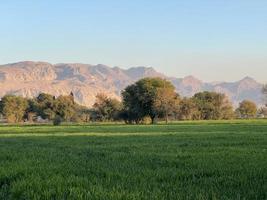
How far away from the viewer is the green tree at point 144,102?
130m

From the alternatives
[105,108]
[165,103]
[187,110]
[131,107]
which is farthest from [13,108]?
[165,103]

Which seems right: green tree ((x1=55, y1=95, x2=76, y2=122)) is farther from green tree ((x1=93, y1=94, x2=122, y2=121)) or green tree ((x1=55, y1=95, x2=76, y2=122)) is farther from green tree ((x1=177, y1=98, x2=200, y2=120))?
green tree ((x1=177, y1=98, x2=200, y2=120))

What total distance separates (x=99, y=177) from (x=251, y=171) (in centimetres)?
391

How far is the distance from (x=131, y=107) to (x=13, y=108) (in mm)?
75567

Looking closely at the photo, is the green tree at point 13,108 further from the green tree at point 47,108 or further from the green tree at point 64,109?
the green tree at point 64,109

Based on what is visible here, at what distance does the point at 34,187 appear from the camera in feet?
33.4

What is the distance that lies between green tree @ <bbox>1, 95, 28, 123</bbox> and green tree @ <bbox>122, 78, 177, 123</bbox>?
7028 cm

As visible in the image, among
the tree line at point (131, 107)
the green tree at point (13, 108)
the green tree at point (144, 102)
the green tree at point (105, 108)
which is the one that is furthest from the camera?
the green tree at point (13, 108)

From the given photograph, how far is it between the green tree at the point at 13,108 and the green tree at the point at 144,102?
70275 millimetres

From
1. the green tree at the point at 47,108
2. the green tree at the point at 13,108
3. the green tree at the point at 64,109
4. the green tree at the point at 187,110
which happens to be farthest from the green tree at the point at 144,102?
the green tree at the point at 13,108

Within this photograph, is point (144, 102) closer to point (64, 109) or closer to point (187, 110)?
point (64, 109)

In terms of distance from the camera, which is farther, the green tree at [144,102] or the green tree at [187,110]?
the green tree at [187,110]

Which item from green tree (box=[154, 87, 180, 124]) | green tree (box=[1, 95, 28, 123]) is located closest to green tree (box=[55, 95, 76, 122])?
green tree (box=[1, 95, 28, 123])

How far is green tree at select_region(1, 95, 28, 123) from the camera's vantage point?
621 feet
